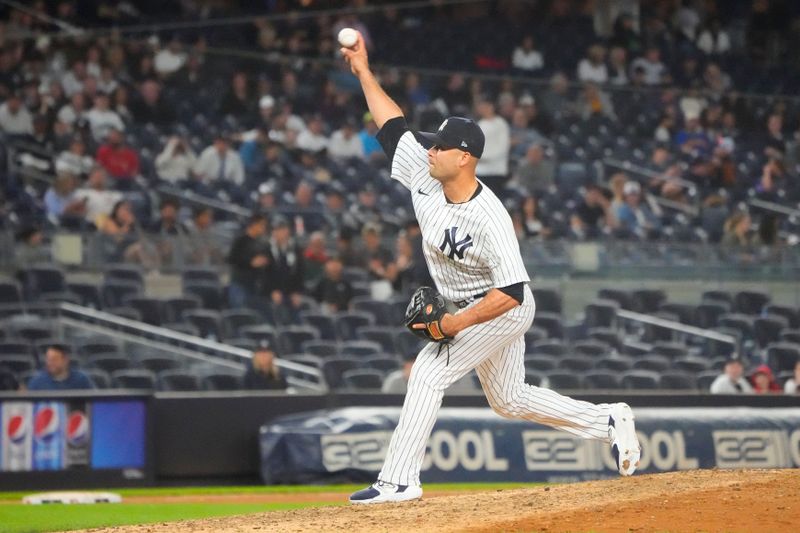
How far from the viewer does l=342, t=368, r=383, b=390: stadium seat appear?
40.9 feet

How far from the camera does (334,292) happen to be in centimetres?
1382

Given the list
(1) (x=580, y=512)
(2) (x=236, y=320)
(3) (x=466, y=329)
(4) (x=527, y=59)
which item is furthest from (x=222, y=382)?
(4) (x=527, y=59)

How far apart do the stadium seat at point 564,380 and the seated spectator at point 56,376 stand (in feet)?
13.6

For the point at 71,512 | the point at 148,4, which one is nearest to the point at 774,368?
the point at 71,512

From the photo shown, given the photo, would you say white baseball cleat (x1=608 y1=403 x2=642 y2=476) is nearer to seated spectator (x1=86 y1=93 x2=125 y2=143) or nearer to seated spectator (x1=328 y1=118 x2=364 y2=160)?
seated spectator (x1=86 y1=93 x2=125 y2=143)

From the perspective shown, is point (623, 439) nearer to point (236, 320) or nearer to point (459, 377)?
point (459, 377)

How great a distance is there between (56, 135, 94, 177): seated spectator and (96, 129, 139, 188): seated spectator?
154 mm

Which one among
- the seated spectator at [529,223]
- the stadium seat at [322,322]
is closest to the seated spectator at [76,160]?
the stadium seat at [322,322]

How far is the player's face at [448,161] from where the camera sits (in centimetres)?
610

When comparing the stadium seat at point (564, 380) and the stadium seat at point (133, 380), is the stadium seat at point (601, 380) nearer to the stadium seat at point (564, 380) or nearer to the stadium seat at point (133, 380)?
the stadium seat at point (564, 380)

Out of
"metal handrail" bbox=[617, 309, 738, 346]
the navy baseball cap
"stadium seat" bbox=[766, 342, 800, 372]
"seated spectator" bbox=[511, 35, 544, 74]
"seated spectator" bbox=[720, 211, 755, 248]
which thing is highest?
"seated spectator" bbox=[511, 35, 544, 74]

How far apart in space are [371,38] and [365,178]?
14.6ft

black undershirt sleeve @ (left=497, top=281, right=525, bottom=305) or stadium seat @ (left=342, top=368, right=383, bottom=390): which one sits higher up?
stadium seat @ (left=342, top=368, right=383, bottom=390)

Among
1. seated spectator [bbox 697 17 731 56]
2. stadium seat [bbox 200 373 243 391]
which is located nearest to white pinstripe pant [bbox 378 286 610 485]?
stadium seat [bbox 200 373 243 391]
